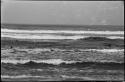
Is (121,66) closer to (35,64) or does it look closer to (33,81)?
(35,64)

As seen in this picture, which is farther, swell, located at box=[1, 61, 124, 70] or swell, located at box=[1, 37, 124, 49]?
swell, located at box=[1, 37, 124, 49]

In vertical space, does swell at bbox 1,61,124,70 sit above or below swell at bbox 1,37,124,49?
above

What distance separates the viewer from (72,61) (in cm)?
2786

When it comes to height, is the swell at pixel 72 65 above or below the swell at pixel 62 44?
above

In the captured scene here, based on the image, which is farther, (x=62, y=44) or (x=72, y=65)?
(x=62, y=44)

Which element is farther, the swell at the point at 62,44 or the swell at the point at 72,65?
the swell at the point at 62,44

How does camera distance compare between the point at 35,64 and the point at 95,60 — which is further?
the point at 95,60

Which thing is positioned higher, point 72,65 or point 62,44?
point 72,65

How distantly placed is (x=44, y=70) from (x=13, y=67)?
2217mm

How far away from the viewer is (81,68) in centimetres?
2431

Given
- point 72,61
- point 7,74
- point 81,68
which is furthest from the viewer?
point 72,61

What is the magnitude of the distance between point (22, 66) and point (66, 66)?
10.2 feet

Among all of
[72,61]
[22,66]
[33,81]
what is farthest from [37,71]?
[72,61]

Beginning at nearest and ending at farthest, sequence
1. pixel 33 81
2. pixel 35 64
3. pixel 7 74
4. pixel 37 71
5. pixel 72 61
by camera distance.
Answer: pixel 33 81, pixel 7 74, pixel 37 71, pixel 35 64, pixel 72 61
